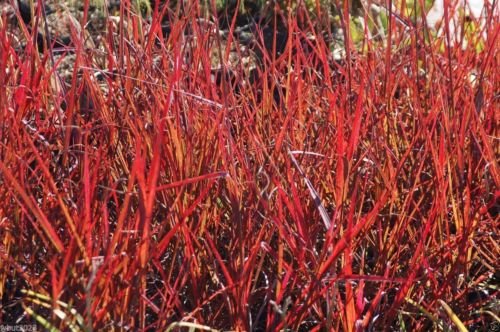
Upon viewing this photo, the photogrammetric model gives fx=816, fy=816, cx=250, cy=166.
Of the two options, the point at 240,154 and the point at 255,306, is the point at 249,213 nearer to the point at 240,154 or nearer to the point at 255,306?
the point at 240,154

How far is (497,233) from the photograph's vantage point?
1.50 meters

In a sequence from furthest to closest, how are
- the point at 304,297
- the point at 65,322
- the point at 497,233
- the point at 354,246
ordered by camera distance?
the point at 497,233 < the point at 354,246 < the point at 304,297 < the point at 65,322

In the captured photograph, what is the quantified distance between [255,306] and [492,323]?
1.42 feet

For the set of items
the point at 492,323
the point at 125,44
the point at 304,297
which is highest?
the point at 125,44

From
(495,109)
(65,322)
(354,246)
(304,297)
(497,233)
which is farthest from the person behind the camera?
(495,109)

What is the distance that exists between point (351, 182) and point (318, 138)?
0.47ft

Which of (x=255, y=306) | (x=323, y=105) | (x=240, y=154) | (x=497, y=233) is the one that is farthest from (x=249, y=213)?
(x=323, y=105)

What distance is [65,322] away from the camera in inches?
44.1

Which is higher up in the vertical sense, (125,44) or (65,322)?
(125,44)

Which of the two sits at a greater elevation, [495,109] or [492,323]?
[495,109]

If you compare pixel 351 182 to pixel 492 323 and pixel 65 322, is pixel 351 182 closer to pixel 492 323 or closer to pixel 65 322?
pixel 492 323

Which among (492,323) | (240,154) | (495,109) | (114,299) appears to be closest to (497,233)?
(492,323)

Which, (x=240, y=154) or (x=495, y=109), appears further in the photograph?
(x=495, y=109)

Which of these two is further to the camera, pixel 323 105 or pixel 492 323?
pixel 323 105
